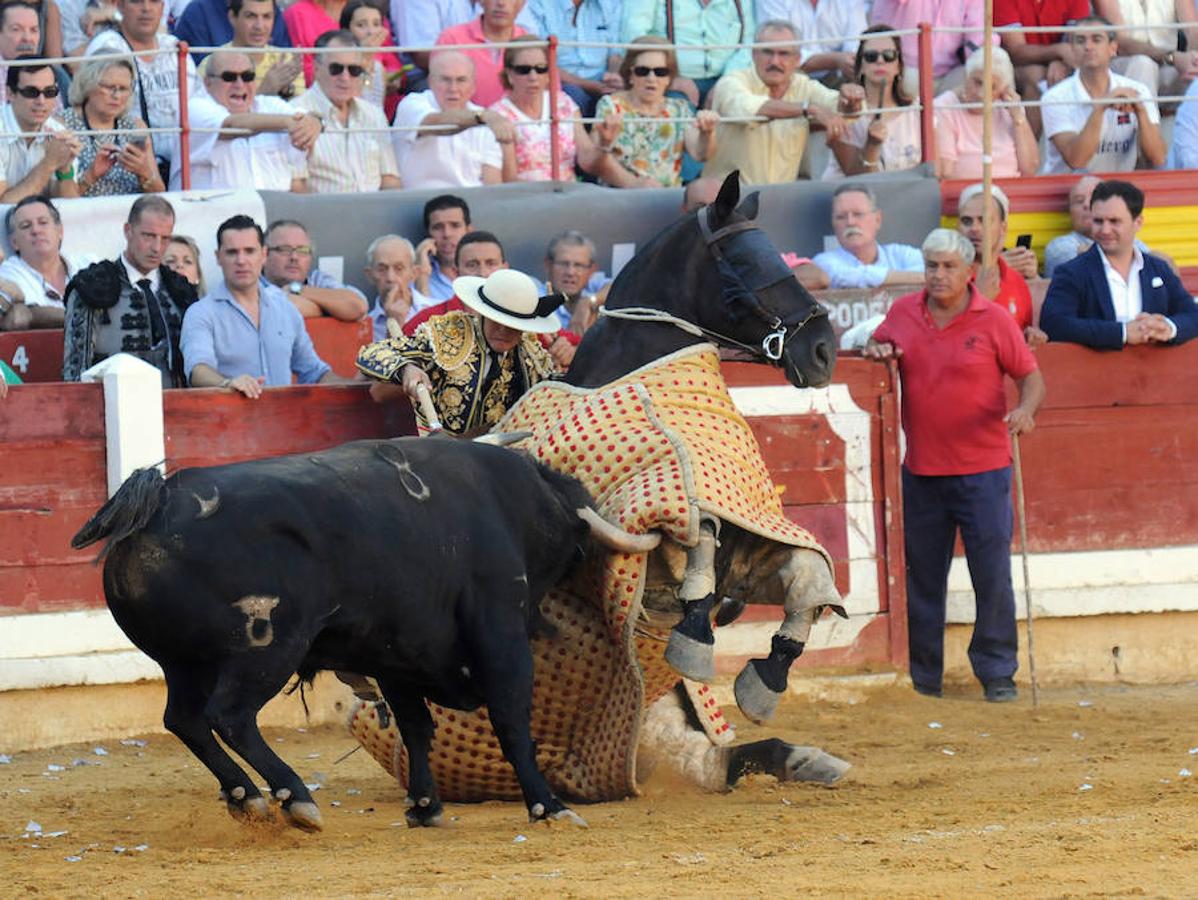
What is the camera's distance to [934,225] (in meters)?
10.4

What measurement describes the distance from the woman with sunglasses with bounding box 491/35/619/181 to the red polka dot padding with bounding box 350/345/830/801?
4.36 metres

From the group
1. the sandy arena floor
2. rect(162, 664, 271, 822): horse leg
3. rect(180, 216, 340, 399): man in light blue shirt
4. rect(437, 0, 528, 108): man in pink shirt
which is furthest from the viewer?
rect(437, 0, 528, 108): man in pink shirt

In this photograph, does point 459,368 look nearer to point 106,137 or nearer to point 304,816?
point 304,816

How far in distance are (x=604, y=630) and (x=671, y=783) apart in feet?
1.72

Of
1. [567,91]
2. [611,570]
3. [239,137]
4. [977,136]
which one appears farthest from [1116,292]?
[239,137]

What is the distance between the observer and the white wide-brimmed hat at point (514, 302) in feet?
20.8

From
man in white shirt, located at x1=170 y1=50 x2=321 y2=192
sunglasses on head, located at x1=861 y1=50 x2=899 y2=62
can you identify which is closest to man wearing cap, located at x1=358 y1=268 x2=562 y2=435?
man in white shirt, located at x1=170 y1=50 x2=321 y2=192

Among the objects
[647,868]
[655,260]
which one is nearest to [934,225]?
[655,260]

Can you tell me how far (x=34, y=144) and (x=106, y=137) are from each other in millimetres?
323

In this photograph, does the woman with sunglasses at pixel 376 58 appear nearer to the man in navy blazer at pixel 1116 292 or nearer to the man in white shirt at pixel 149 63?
the man in white shirt at pixel 149 63

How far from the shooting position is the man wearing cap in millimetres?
Result: 6496

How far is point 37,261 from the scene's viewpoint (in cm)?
862

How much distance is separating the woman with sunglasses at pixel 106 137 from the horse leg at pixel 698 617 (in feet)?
15.0

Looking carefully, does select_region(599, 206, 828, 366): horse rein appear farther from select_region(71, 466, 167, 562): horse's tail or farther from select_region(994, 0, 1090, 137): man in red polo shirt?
select_region(994, 0, 1090, 137): man in red polo shirt
